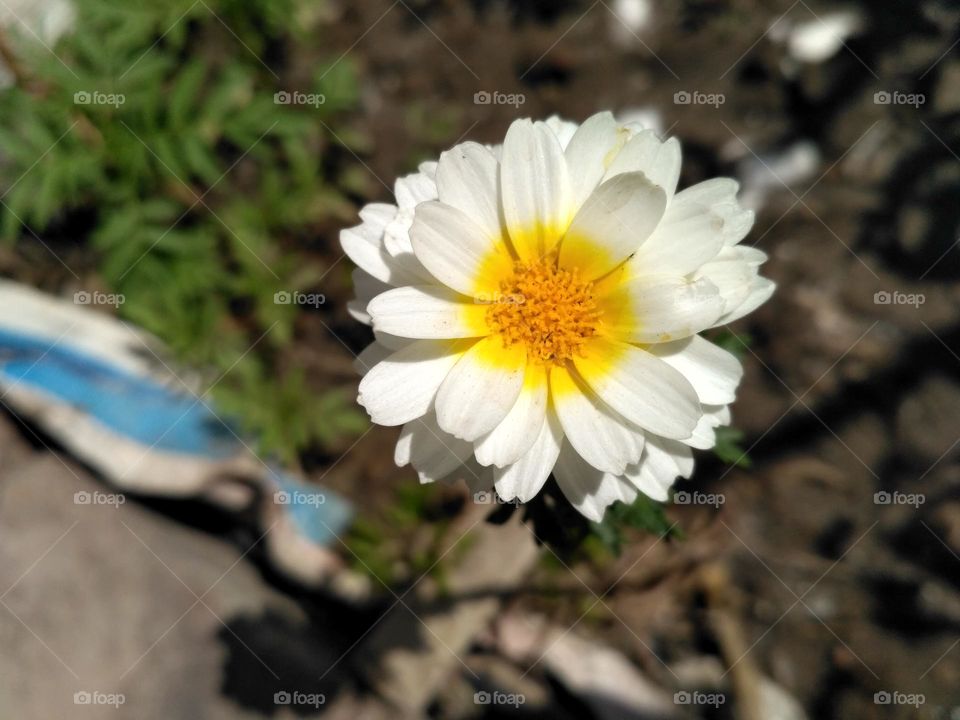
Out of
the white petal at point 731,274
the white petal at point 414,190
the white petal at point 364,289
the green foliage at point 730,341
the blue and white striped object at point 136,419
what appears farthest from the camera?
the blue and white striped object at point 136,419

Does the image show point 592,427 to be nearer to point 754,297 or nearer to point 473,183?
point 754,297

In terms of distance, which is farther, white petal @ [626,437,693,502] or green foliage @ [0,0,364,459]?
green foliage @ [0,0,364,459]

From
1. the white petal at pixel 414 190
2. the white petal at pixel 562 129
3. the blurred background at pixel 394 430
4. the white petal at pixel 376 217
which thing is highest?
the white petal at pixel 562 129

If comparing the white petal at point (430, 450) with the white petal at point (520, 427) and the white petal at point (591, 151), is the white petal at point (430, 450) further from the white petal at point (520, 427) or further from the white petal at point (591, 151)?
the white petal at point (591, 151)

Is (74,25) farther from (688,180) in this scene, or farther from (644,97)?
(688,180)

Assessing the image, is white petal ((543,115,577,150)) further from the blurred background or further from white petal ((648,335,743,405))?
the blurred background

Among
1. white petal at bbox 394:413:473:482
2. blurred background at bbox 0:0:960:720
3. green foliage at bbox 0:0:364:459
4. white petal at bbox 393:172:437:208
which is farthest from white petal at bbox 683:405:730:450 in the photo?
green foliage at bbox 0:0:364:459

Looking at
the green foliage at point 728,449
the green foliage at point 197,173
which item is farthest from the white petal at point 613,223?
the green foliage at point 197,173

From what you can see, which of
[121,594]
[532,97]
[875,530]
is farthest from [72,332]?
[875,530]
